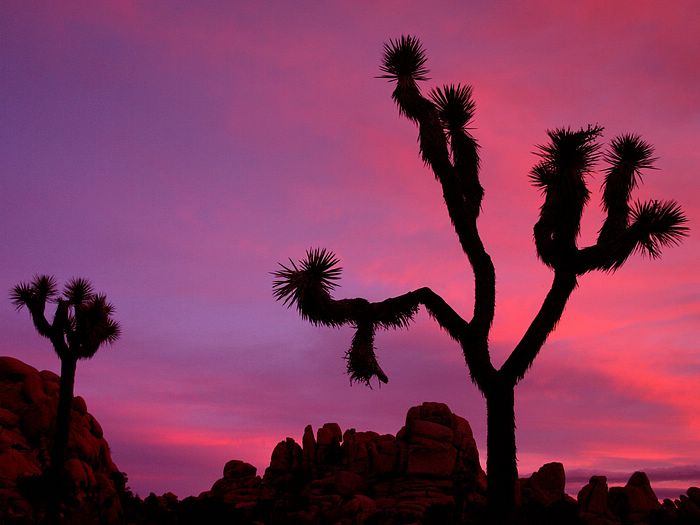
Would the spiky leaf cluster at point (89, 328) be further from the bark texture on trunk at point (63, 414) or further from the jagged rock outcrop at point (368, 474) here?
the jagged rock outcrop at point (368, 474)

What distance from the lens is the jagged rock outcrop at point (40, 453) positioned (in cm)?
2714

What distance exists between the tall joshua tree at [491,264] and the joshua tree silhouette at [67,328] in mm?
15911

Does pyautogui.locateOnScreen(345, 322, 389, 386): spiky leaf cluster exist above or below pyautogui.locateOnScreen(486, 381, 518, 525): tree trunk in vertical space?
above

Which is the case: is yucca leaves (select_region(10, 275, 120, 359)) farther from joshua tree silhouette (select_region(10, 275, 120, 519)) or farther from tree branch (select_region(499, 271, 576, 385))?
tree branch (select_region(499, 271, 576, 385))

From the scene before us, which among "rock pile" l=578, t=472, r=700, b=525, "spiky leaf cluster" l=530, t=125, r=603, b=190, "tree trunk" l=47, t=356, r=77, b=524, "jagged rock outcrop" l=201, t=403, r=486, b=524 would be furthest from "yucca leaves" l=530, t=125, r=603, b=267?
"rock pile" l=578, t=472, r=700, b=525

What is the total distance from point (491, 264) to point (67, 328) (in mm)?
19105

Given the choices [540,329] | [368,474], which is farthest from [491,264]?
[368,474]

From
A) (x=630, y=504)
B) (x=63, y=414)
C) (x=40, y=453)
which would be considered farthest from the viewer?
(x=630, y=504)

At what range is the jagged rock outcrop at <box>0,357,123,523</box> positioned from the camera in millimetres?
27141

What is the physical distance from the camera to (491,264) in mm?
14656

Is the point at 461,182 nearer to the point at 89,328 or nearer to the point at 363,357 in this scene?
the point at 363,357

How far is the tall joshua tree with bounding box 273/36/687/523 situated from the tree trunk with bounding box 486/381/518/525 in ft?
0.06

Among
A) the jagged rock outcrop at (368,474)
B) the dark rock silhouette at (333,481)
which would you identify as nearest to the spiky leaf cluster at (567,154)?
the dark rock silhouette at (333,481)

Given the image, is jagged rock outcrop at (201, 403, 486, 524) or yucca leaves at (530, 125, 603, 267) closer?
yucca leaves at (530, 125, 603, 267)
